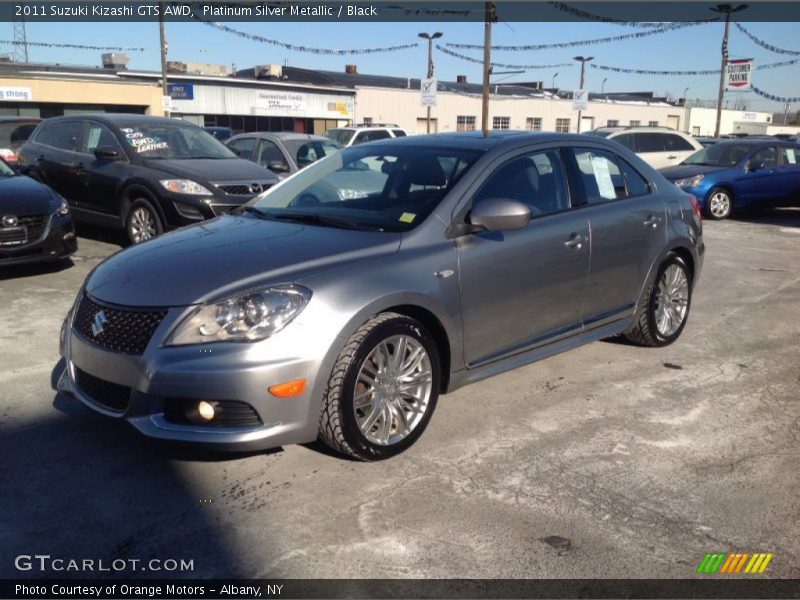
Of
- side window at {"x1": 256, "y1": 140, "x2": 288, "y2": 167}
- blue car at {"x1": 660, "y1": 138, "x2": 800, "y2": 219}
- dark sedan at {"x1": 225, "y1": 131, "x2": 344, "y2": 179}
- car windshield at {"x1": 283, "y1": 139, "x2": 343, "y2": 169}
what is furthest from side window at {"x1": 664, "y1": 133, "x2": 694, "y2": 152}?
side window at {"x1": 256, "y1": 140, "x2": 288, "y2": 167}

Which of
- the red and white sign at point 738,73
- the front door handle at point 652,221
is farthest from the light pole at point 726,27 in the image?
the front door handle at point 652,221

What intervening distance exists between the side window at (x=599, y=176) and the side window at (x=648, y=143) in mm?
13592

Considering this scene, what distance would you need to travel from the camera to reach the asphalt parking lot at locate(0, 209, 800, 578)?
9.43 ft

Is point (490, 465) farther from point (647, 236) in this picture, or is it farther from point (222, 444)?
point (647, 236)

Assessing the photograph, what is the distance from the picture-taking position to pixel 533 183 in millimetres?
4531

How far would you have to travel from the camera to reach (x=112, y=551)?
286 cm

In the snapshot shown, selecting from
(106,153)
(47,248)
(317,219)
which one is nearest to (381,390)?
(317,219)

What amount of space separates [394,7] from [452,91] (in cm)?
2399

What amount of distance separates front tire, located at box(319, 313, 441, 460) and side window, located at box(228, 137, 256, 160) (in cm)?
954

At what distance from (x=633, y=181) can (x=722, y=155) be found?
10.6m

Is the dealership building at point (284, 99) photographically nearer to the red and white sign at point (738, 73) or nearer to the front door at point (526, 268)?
the red and white sign at point (738, 73)

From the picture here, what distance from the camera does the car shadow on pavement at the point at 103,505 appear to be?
2820 mm

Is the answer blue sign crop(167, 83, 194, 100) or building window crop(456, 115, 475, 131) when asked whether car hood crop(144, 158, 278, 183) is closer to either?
blue sign crop(167, 83, 194, 100)

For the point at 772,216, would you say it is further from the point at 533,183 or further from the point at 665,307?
the point at 533,183
